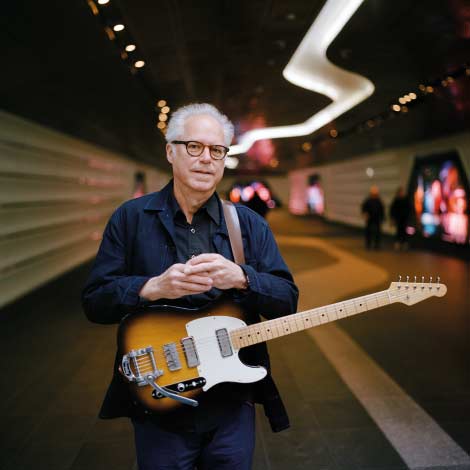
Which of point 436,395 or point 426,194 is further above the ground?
point 426,194

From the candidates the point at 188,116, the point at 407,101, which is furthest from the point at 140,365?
the point at 407,101

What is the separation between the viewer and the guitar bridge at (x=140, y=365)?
6.05 ft

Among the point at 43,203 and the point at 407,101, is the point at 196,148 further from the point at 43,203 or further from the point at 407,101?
the point at 43,203

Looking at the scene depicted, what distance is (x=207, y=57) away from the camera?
7.31 meters

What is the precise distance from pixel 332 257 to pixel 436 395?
868 centimetres

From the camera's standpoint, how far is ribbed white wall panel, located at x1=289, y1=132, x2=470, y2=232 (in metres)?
14.0

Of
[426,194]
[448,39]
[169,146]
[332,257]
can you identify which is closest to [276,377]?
[169,146]

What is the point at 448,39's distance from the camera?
591cm

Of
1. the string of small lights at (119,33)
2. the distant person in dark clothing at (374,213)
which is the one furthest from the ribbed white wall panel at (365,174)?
the string of small lights at (119,33)

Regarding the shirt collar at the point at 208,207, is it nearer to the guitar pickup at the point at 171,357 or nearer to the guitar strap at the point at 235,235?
→ the guitar strap at the point at 235,235

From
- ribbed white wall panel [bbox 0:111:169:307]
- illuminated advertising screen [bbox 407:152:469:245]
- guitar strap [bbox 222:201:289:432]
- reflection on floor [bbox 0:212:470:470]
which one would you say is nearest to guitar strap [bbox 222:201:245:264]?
guitar strap [bbox 222:201:289:432]

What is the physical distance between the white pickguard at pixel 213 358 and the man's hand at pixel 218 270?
0.15 meters

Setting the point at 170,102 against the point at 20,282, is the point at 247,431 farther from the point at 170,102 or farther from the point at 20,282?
the point at 170,102

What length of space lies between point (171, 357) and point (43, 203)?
29.7 feet
